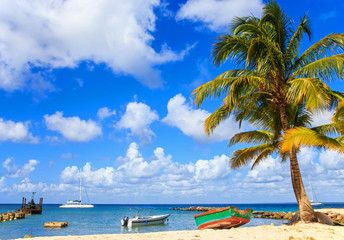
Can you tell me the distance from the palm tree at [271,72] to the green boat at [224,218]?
3.02m

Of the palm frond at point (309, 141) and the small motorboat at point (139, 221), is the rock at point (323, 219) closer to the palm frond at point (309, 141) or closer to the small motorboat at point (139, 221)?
the palm frond at point (309, 141)

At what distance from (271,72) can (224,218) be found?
8.15m

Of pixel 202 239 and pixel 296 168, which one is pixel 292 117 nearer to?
pixel 296 168

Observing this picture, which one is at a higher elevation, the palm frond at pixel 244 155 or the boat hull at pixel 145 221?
the palm frond at pixel 244 155

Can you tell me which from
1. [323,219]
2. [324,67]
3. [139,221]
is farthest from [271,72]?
[139,221]

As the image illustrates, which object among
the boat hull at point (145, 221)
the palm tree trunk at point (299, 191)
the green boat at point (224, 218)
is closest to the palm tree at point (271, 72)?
the palm tree trunk at point (299, 191)

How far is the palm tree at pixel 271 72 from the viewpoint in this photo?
36.4 ft

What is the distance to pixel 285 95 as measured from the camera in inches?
469

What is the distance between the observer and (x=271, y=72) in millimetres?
12148

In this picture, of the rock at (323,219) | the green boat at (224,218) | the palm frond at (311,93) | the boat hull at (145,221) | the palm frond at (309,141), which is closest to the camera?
the palm frond at (309,141)

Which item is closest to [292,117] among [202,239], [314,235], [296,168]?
[296,168]

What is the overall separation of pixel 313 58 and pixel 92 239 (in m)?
11.9

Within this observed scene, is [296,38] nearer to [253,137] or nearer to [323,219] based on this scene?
[253,137]

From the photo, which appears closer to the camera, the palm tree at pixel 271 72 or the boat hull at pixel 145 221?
the palm tree at pixel 271 72
